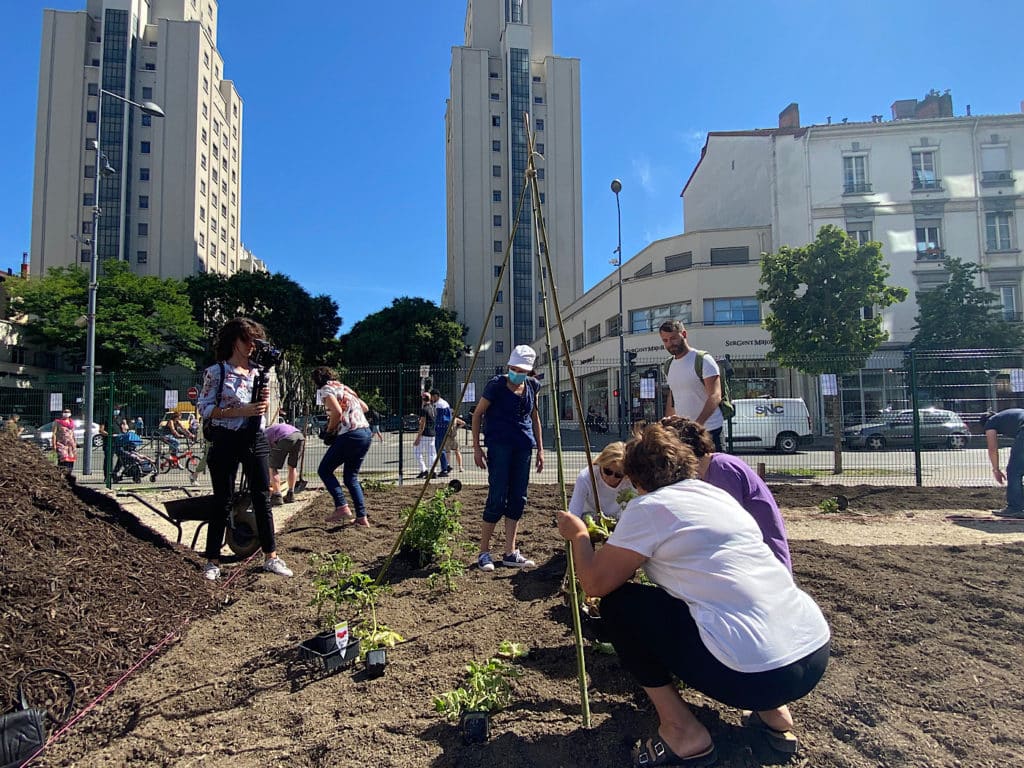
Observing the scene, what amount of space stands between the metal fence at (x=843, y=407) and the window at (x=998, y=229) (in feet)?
72.0

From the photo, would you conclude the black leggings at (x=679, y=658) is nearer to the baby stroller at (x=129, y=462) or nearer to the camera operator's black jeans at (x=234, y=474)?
the camera operator's black jeans at (x=234, y=474)

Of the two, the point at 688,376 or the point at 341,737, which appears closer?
the point at 341,737

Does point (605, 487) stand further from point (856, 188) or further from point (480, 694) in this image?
point (856, 188)

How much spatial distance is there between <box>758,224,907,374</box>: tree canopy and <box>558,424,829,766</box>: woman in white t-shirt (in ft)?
46.6

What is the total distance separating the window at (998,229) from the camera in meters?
27.6

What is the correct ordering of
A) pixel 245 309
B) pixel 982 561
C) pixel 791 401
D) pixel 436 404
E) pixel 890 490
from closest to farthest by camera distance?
pixel 982 561, pixel 890 490, pixel 436 404, pixel 791 401, pixel 245 309

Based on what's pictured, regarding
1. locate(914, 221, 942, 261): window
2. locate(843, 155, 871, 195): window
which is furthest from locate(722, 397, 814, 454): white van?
locate(843, 155, 871, 195): window

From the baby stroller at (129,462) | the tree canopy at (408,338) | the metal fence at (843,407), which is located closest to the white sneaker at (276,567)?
the metal fence at (843,407)

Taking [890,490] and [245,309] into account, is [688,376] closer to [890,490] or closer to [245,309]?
[890,490]

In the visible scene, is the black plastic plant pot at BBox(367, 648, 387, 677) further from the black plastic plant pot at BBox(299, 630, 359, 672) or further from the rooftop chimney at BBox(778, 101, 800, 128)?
the rooftop chimney at BBox(778, 101, 800, 128)

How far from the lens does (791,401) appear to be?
15.9m

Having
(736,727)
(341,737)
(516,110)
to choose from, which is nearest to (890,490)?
(736,727)

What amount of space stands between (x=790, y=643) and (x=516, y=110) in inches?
2487

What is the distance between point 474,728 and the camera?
204 cm
